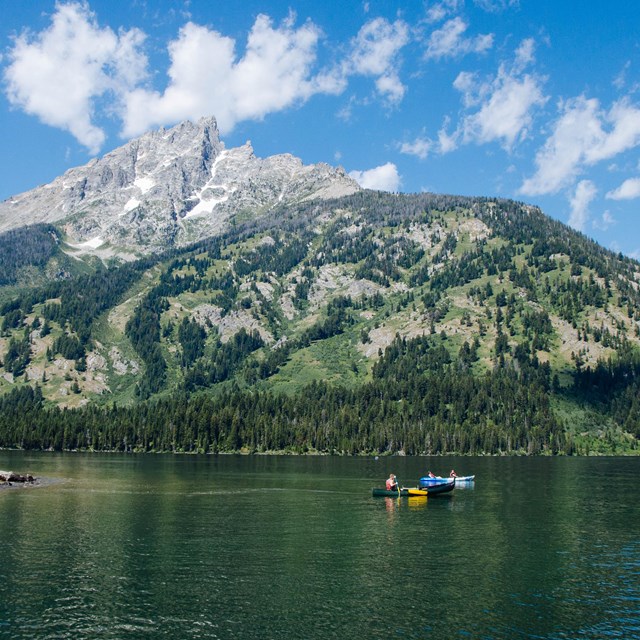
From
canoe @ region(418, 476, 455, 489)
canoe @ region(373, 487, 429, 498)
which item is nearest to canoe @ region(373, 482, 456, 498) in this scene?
canoe @ region(373, 487, 429, 498)

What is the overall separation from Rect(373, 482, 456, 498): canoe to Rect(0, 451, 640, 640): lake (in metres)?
2.40

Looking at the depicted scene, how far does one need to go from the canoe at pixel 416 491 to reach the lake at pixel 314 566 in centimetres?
240

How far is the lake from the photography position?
150 feet

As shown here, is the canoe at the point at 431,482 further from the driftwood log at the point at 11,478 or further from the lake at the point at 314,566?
the driftwood log at the point at 11,478

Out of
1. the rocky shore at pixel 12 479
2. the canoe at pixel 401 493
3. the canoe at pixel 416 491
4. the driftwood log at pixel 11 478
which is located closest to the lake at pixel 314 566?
the canoe at pixel 401 493

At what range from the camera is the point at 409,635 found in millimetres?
43250

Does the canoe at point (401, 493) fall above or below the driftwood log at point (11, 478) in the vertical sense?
below

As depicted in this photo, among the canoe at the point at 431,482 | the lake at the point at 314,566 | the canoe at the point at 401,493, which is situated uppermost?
the canoe at the point at 431,482

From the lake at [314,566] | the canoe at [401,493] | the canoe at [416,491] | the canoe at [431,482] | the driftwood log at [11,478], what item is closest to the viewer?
the lake at [314,566]

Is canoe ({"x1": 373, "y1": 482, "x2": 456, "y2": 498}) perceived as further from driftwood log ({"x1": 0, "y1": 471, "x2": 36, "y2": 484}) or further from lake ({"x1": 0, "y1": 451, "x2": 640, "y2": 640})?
driftwood log ({"x1": 0, "y1": 471, "x2": 36, "y2": 484})

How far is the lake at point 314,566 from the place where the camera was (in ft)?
150

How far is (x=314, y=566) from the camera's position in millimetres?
61531

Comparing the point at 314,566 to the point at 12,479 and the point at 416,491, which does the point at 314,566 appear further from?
the point at 12,479

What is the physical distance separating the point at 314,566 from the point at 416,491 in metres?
63.6
